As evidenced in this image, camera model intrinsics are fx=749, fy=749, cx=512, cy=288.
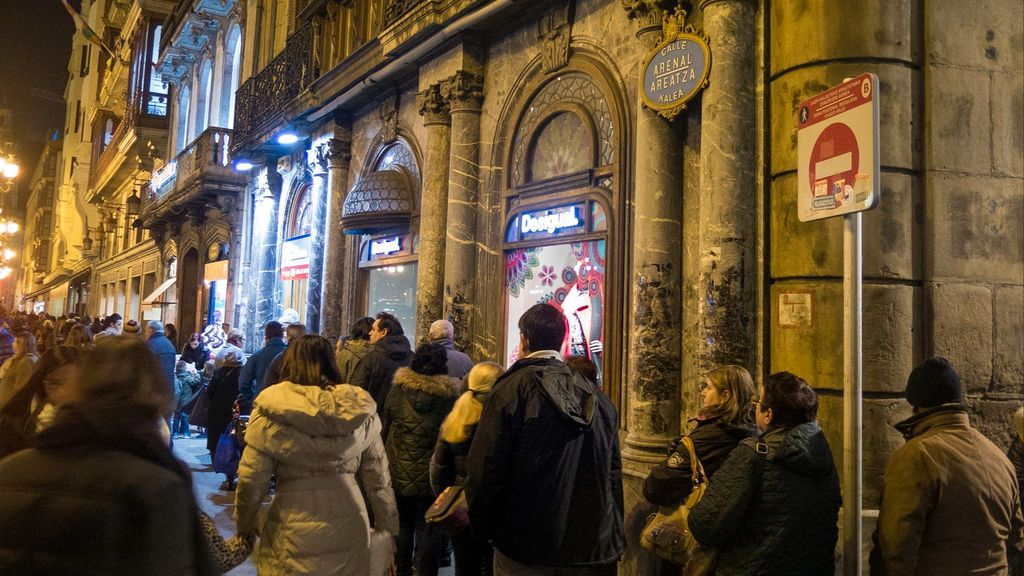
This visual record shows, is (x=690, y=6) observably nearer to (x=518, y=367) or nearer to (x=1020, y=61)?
(x=1020, y=61)

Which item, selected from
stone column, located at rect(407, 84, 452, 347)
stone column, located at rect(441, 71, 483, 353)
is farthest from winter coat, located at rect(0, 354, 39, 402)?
stone column, located at rect(407, 84, 452, 347)

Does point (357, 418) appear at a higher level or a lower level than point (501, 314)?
lower

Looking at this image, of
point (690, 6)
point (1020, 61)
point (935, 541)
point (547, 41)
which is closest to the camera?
point (935, 541)

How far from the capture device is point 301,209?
15.6 meters

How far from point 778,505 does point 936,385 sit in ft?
2.96

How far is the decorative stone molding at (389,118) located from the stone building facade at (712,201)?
4.78 feet

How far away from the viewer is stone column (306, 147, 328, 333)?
13.9 meters

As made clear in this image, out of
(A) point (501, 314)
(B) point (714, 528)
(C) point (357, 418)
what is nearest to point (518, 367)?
(C) point (357, 418)

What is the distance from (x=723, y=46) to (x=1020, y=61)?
2182 millimetres

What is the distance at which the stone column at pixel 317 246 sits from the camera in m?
13.9

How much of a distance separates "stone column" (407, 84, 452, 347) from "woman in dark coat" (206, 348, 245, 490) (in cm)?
231

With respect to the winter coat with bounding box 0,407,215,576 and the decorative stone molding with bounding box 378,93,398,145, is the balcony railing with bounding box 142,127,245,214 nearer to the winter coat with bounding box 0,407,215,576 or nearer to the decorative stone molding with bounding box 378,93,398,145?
the decorative stone molding with bounding box 378,93,398,145

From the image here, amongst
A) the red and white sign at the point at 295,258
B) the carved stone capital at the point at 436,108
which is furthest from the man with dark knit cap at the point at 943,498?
the red and white sign at the point at 295,258

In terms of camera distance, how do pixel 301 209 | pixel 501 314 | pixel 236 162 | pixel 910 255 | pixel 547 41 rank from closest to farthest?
pixel 910 255 → pixel 547 41 → pixel 501 314 → pixel 301 209 → pixel 236 162
